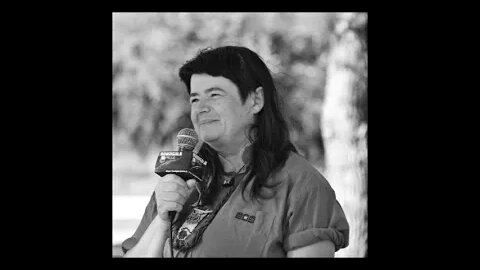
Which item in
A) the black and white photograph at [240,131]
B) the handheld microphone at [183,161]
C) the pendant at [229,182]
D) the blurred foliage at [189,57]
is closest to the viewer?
the handheld microphone at [183,161]

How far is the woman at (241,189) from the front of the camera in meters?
3.53

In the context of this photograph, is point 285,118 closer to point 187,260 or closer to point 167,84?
point 167,84

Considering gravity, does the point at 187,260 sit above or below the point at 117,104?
below

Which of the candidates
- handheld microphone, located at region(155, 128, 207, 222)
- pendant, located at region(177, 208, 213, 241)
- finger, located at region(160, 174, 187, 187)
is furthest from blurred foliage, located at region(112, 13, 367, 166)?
pendant, located at region(177, 208, 213, 241)

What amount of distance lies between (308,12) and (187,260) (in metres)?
1.56

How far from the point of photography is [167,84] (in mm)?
3836

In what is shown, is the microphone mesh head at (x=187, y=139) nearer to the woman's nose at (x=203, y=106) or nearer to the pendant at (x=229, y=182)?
the woman's nose at (x=203, y=106)

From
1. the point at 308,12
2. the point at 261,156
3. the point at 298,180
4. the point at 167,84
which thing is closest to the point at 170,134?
the point at 167,84

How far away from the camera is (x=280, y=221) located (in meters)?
3.52

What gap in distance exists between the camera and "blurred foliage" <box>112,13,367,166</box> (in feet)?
12.4

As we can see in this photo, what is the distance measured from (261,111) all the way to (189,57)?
515 millimetres

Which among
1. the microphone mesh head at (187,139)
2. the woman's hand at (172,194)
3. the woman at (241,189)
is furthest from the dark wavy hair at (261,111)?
the woman's hand at (172,194)

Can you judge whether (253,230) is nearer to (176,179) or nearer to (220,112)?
(176,179)

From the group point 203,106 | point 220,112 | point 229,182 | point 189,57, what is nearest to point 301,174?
point 229,182
